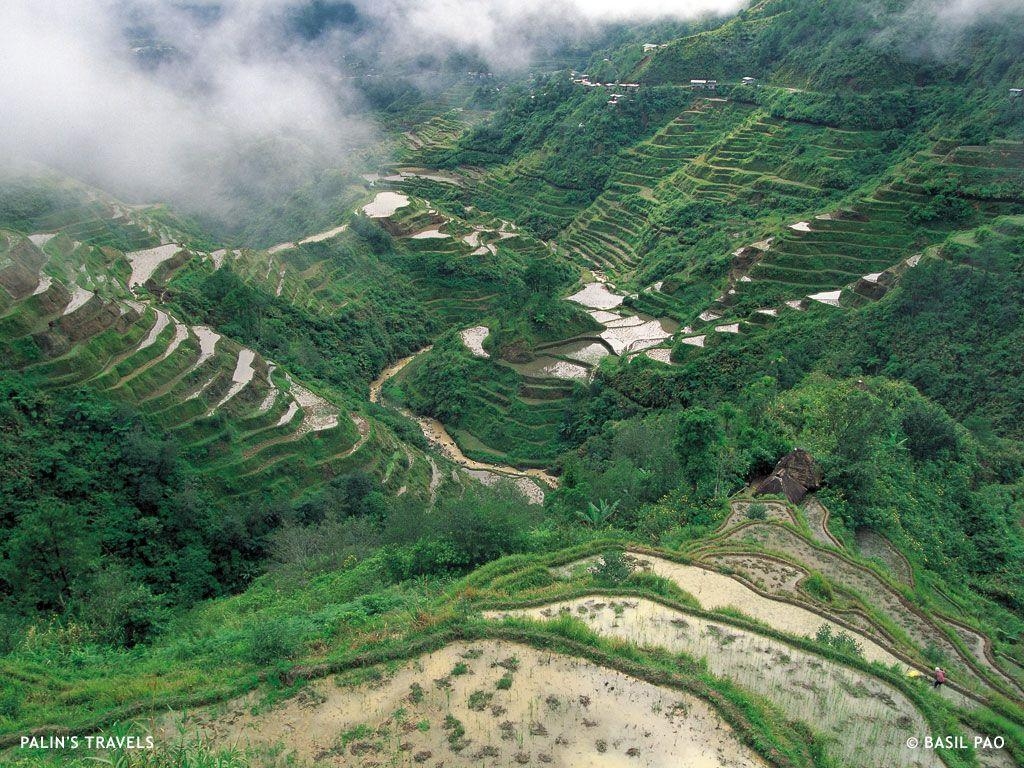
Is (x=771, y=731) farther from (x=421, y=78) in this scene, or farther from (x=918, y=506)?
(x=421, y=78)

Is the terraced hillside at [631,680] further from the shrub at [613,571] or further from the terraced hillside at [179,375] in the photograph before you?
the terraced hillside at [179,375]

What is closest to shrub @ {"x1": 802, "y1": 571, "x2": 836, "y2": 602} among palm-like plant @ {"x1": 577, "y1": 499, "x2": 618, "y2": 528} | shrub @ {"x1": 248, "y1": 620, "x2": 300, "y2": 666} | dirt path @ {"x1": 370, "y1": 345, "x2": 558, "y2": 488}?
palm-like plant @ {"x1": 577, "y1": 499, "x2": 618, "y2": 528}

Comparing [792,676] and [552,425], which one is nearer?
[792,676]

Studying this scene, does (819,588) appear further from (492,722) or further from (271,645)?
(271,645)

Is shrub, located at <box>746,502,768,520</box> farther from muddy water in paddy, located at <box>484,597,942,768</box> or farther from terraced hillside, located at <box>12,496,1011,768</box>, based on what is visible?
muddy water in paddy, located at <box>484,597,942,768</box>

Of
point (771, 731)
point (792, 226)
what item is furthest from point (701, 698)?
point (792, 226)

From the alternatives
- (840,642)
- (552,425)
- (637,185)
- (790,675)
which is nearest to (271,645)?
(790,675)
